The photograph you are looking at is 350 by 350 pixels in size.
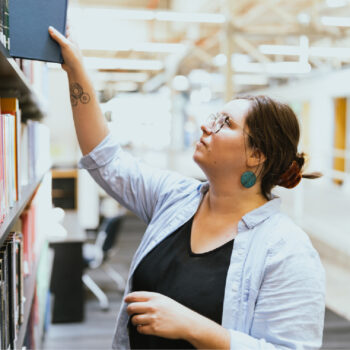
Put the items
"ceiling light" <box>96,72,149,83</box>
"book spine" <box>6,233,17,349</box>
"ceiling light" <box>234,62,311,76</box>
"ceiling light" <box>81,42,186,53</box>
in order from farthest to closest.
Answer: "ceiling light" <box>96,72,149,83</box> < "ceiling light" <box>81,42,186,53</box> < "ceiling light" <box>234,62,311,76</box> < "book spine" <box>6,233,17,349</box>

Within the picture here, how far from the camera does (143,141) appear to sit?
42.6ft

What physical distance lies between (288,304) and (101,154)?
731mm

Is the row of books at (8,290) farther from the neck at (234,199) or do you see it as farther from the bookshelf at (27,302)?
the neck at (234,199)

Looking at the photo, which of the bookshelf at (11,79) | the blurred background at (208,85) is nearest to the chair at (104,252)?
the blurred background at (208,85)

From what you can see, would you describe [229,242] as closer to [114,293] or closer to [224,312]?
[224,312]

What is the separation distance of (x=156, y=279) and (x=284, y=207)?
265 inches

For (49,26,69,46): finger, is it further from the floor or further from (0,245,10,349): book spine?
the floor

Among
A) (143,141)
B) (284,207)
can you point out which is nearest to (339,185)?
(284,207)

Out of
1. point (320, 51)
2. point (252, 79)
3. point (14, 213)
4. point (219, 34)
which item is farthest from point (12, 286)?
point (252, 79)

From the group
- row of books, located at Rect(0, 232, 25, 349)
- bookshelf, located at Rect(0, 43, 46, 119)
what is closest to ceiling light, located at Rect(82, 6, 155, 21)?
bookshelf, located at Rect(0, 43, 46, 119)

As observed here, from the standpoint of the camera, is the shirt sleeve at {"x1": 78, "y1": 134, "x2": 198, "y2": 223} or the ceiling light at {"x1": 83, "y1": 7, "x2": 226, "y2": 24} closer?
the shirt sleeve at {"x1": 78, "y1": 134, "x2": 198, "y2": 223}

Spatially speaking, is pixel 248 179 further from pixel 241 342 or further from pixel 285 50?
pixel 285 50

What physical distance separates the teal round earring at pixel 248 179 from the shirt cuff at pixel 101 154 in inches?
17.4

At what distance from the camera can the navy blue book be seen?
127cm
